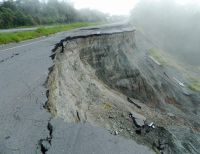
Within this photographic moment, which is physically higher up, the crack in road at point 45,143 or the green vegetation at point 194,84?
the crack in road at point 45,143

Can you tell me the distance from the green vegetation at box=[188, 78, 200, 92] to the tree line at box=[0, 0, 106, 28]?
81.2 ft

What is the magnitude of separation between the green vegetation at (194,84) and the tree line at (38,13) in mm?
24750

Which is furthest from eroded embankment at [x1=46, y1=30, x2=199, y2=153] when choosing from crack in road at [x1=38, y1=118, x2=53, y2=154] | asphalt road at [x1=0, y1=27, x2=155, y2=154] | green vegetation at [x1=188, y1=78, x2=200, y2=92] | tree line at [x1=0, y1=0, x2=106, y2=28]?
tree line at [x1=0, y1=0, x2=106, y2=28]

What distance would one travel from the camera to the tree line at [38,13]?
1967 inches

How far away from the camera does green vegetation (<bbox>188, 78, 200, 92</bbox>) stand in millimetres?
38169

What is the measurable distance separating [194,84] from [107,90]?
22.5 meters

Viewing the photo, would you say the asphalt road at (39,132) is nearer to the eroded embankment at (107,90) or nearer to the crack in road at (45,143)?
the crack in road at (45,143)

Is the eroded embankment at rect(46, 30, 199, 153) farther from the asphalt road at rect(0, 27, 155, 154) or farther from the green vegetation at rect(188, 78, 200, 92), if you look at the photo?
the green vegetation at rect(188, 78, 200, 92)

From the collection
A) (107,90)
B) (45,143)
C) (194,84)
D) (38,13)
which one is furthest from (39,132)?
(38,13)

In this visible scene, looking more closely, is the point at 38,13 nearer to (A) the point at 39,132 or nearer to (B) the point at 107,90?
(B) the point at 107,90

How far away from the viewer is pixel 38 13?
6544cm

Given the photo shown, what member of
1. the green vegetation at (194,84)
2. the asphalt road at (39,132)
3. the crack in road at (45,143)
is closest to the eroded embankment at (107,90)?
the asphalt road at (39,132)

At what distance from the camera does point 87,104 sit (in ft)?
46.2

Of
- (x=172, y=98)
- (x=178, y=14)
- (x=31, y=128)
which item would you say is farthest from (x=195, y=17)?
(x=31, y=128)
